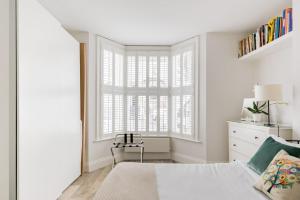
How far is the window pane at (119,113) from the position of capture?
177 inches

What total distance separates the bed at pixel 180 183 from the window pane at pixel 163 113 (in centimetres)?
269

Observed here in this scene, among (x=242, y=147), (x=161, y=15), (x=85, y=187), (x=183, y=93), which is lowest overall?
(x=85, y=187)

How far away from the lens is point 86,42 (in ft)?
12.6

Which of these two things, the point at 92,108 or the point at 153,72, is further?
the point at 153,72

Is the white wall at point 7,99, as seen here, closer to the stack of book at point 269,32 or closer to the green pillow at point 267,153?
the green pillow at point 267,153

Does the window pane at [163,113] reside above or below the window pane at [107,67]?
below

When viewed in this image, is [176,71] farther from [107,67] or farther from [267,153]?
[267,153]

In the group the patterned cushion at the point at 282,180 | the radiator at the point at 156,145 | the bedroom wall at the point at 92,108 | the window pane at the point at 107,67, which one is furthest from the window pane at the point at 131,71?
the patterned cushion at the point at 282,180

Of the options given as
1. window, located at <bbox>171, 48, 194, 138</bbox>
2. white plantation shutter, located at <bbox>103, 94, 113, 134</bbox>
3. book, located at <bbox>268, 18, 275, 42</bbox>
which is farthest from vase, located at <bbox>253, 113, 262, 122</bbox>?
white plantation shutter, located at <bbox>103, 94, 113, 134</bbox>

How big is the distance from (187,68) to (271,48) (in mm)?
1613

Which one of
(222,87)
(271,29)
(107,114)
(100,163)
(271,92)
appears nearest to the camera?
(271,92)

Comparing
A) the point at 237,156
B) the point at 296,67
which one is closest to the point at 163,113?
the point at 237,156

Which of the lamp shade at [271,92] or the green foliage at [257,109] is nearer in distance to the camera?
the lamp shade at [271,92]

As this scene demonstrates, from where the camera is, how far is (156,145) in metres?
4.52
